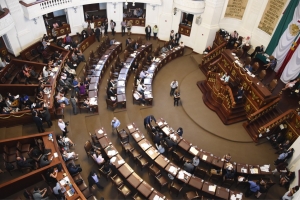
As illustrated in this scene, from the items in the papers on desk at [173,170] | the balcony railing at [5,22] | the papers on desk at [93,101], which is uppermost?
the balcony railing at [5,22]

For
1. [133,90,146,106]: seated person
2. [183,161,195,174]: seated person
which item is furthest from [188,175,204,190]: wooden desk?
[133,90,146,106]: seated person

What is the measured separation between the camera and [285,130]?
13938mm

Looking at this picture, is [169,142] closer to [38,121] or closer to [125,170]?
[125,170]

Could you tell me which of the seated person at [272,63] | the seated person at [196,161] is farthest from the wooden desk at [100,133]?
the seated person at [272,63]

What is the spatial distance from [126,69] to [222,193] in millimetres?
9879

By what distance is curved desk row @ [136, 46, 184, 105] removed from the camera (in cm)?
1557

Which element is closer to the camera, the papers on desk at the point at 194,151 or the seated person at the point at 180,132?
the papers on desk at the point at 194,151

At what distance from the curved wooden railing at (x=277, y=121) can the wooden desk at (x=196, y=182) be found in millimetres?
4880

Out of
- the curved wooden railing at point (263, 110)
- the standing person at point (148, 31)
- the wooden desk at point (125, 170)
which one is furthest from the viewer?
the standing person at point (148, 31)

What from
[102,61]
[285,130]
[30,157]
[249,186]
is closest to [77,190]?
[30,157]

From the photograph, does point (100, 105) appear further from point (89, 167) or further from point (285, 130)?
point (285, 130)

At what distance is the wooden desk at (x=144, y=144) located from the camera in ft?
40.9

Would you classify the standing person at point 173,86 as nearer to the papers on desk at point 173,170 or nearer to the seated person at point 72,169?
the papers on desk at point 173,170

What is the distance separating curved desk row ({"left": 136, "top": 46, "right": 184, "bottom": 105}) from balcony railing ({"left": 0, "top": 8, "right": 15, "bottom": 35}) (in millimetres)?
8368
